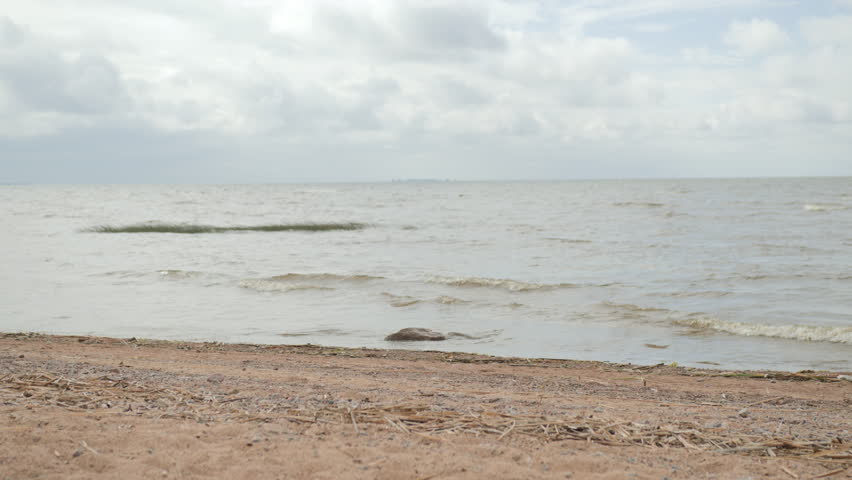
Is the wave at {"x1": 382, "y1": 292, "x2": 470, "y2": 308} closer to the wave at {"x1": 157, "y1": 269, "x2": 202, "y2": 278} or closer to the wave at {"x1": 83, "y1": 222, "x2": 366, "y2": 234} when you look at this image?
the wave at {"x1": 157, "y1": 269, "x2": 202, "y2": 278}

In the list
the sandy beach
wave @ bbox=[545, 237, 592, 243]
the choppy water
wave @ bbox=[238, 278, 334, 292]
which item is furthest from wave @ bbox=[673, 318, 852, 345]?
wave @ bbox=[545, 237, 592, 243]

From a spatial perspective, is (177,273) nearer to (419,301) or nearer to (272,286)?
(272,286)

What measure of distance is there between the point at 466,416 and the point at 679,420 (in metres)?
1.55

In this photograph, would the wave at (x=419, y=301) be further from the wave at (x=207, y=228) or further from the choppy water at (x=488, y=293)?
the wave at (x=207, y=228)

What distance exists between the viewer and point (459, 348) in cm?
948

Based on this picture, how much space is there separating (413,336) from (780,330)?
231 inches

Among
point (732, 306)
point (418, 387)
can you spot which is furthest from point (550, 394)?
point (732, 306)

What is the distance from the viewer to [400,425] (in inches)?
160

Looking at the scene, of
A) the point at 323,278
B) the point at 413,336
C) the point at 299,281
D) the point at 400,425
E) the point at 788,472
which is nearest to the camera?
the point at 788,472

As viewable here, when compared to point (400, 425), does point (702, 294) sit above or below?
below

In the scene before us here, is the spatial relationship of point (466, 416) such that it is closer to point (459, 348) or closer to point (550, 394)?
point (550, 394)

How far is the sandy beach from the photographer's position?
335 cm

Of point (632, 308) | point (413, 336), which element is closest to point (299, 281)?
point (413, 336)

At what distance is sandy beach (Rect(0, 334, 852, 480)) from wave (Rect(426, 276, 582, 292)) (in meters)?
7.28
